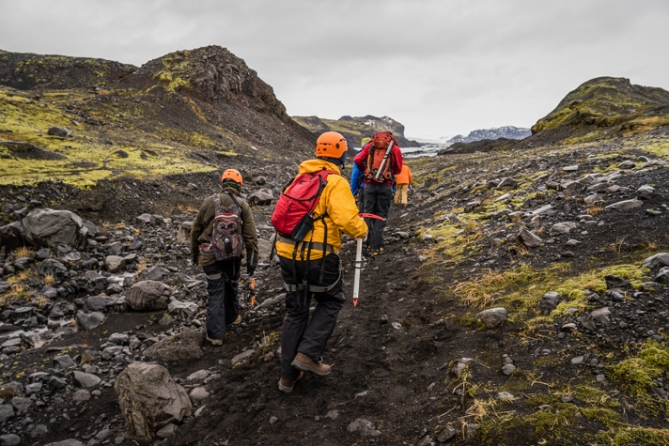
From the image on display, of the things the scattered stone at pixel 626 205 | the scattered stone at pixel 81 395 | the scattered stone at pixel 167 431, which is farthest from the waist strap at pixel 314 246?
the scattered stone at pixel 626 205

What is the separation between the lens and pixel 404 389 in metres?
4.53

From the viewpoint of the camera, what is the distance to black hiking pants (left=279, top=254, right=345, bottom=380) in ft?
16.2

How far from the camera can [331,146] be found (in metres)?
5.16

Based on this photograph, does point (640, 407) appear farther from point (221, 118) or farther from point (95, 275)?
point (221, 118)

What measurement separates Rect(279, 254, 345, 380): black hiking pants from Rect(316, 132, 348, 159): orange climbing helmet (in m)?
1.42

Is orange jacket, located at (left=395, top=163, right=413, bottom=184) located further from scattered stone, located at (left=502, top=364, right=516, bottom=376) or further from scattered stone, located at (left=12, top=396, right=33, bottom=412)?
scattered stone, located at (left=12, top=396, right=33, bottom=412)

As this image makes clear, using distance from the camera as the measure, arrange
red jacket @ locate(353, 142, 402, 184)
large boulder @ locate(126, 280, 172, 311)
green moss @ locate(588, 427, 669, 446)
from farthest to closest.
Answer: red jacket @ locate(353, 142, 402, 184)
large boulder @ locate(126, 280, 172, 311)
green moss @ locate(588, 427, 669, 446)

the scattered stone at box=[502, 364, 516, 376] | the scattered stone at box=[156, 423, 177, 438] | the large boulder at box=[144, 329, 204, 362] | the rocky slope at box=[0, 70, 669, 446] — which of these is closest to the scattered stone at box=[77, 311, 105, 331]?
the rocky slope at box=[0, 70, 669, 446]

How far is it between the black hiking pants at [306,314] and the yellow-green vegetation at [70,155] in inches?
469

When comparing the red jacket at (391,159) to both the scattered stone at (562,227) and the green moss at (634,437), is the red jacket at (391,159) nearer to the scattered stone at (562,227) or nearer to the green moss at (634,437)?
the scattered stone at (562,227)

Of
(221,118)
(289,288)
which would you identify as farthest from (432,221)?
(221,118)

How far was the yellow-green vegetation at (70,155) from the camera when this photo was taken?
44.4 feet

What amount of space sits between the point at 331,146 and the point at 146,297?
573 centimetres

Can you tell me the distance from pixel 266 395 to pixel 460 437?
8.53 ft
